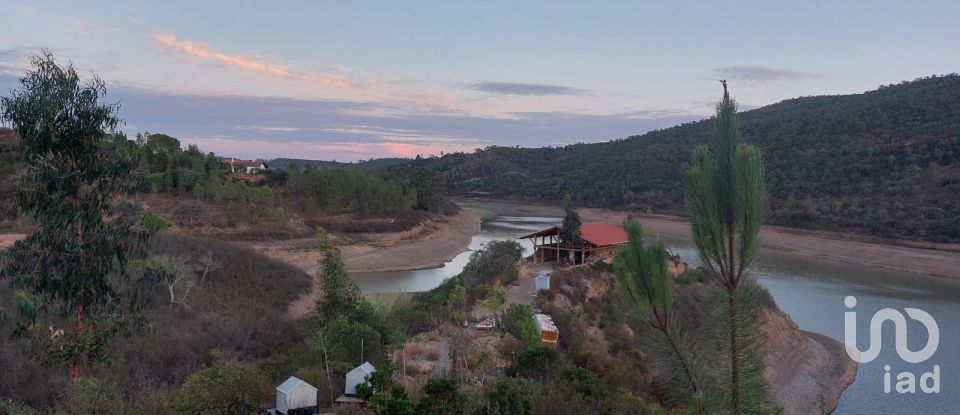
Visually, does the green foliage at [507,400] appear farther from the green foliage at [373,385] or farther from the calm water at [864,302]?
the calm water at [864,302]

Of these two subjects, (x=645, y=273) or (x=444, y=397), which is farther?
(x=444, y=397)

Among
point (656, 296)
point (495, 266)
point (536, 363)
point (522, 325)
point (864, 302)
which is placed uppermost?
point (656, 296)

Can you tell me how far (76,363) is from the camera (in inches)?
248

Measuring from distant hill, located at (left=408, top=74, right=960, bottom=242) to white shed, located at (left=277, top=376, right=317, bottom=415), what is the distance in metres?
20.0

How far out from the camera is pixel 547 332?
40.9 feet

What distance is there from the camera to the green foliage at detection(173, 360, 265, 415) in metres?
6.05

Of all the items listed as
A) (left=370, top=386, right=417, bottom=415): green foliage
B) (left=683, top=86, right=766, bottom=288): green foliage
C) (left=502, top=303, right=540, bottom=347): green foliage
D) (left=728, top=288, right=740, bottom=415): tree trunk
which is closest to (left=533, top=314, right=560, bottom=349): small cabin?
(left=502, top=303, right=540, bottom=347): green foliage

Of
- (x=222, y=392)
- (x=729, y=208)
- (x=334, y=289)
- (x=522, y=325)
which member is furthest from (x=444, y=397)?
(x=334, y=289)

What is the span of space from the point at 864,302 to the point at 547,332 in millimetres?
18816

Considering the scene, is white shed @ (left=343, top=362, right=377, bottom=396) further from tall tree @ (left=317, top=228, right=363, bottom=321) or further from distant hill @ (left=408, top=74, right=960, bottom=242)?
distant hill @ (left=408, top=74, right=960, bottom=242)

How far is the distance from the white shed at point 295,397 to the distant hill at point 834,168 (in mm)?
20047

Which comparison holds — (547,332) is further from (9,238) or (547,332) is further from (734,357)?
(9,238)

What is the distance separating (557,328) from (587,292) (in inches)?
171

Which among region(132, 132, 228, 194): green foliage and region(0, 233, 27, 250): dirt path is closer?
region(0, 233, 27, 250): dirt path
